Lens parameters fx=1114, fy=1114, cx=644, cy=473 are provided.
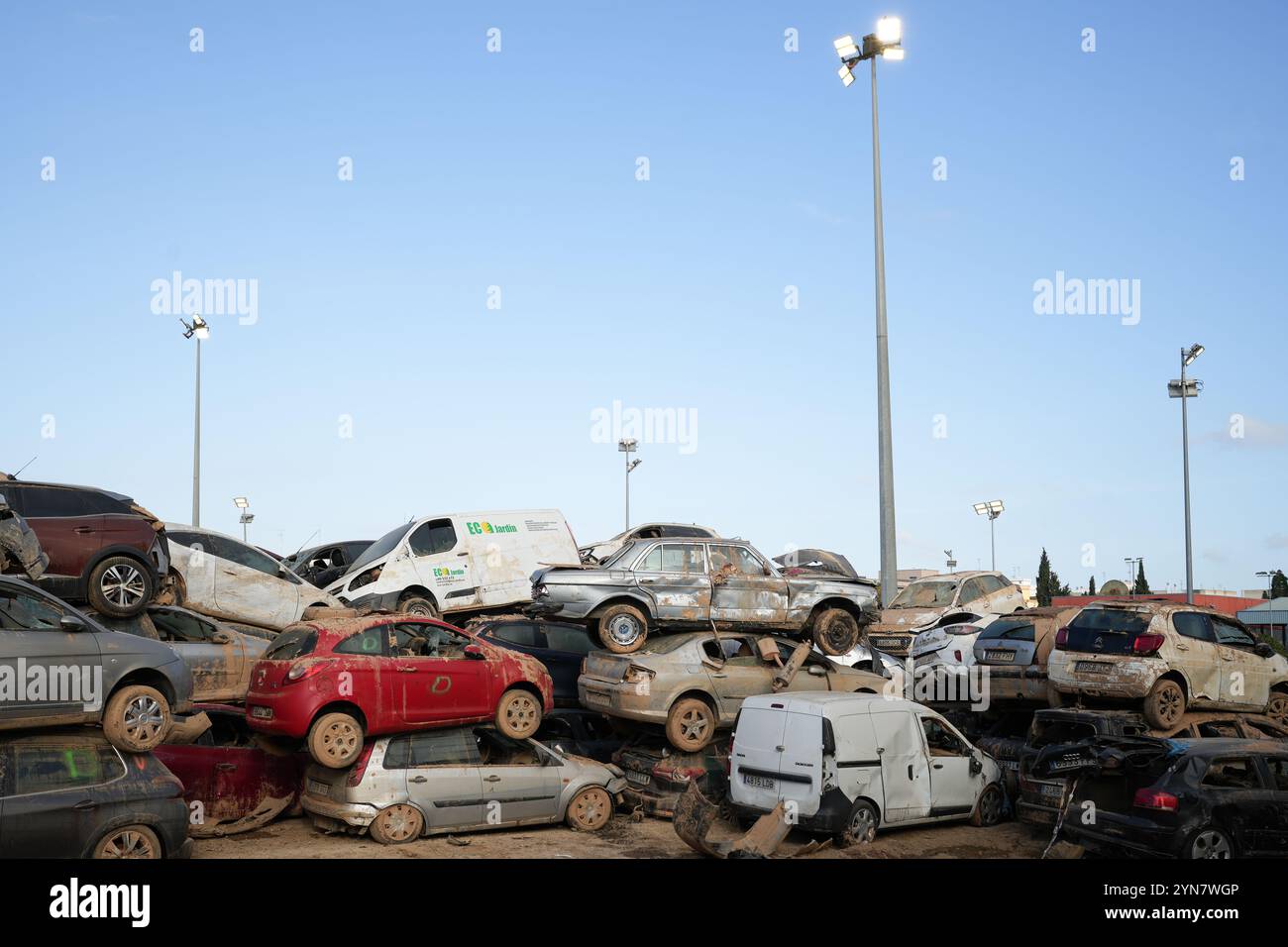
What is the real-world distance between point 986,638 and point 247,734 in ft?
33.7

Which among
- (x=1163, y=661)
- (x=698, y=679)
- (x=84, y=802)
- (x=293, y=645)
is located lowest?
(x=84, y=802)

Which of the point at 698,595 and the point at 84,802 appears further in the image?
the point at 698,595

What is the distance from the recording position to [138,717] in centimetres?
1049

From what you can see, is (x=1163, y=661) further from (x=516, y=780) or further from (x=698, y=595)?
(x=516, y=780)

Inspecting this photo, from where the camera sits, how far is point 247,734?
13031 mm

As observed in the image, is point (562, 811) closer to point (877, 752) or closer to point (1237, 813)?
point (877, 752)

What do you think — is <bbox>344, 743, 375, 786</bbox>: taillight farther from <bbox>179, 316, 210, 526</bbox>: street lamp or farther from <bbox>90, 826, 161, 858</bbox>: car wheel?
<bbox>179, 316, 210, 526</bbox>: street lamp

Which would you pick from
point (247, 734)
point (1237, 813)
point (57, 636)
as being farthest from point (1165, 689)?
point (57, 636)

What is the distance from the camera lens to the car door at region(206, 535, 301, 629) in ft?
55.4

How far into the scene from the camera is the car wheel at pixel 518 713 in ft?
43.7

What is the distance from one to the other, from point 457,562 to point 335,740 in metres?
6.89

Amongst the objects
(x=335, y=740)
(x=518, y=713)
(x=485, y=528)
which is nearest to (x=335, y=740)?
(x=335, y=740)

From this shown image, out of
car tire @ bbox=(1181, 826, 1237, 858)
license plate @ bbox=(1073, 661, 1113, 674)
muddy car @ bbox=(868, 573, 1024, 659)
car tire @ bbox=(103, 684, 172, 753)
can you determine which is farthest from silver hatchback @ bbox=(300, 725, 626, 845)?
muddy car @ bbox=(868, 573, 1024, 659)

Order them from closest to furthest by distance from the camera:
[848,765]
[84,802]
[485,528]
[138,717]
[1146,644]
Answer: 1. [84,802]
2. [138,717]
3. [848,765]
4. [1146,644]
5. [485,528]
